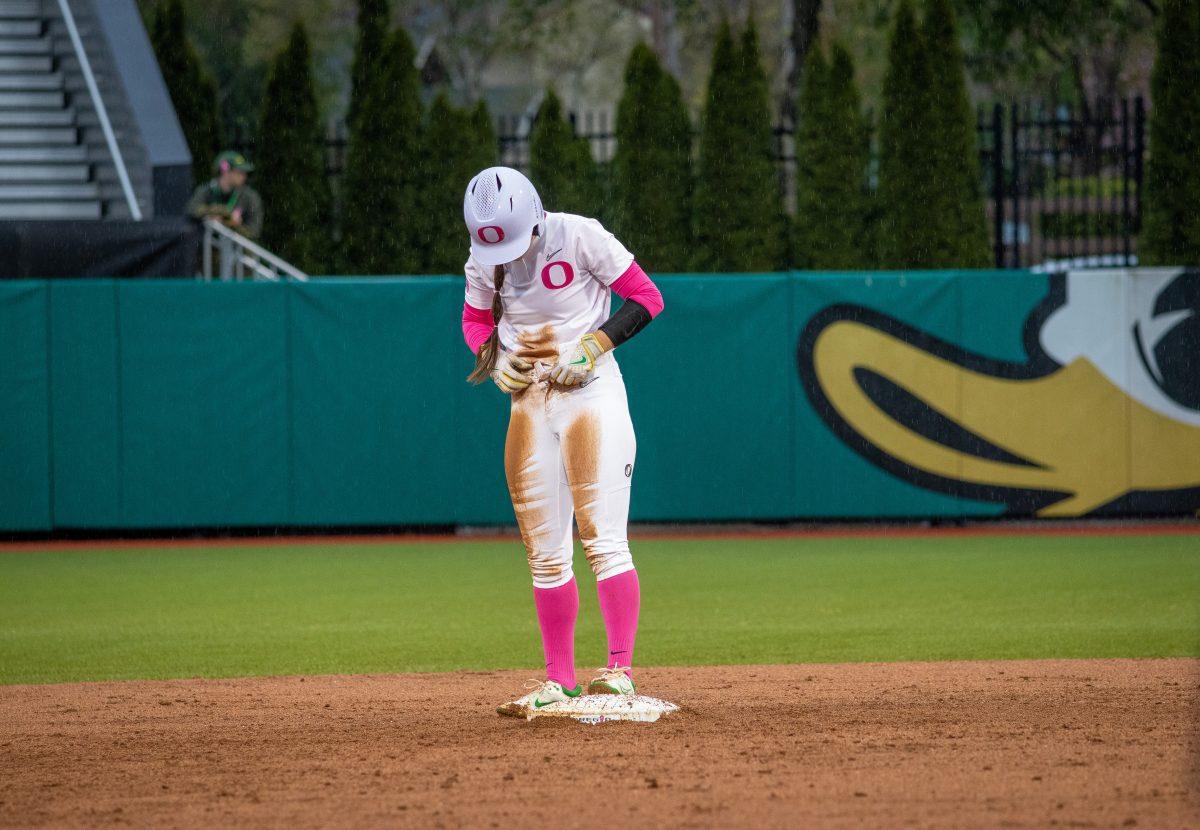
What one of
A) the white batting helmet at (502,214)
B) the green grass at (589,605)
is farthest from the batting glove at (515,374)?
the green grass at (589,605)

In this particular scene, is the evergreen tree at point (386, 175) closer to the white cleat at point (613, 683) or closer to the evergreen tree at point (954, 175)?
the evergreen tree at point (954, 175)

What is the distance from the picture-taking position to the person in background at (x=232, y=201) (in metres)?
17.0

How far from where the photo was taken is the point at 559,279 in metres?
6.48

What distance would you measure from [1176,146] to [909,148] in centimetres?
308

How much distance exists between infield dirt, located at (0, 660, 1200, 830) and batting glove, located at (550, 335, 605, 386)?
4.47 feet

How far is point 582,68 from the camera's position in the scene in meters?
53.9

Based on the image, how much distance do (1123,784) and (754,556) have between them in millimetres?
8687

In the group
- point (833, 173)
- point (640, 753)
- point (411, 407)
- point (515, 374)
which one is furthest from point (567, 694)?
point (833, 173)

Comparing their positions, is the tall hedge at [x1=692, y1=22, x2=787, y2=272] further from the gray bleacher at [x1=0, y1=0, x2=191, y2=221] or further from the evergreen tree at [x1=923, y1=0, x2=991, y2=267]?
the gray bleacher at [x1=0, y1=0, x2=191, y2=221]

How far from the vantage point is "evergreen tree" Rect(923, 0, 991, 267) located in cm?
1959

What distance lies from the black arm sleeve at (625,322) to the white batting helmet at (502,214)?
456mm

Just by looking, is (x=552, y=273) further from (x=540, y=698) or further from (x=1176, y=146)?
(x=1176, y=146)

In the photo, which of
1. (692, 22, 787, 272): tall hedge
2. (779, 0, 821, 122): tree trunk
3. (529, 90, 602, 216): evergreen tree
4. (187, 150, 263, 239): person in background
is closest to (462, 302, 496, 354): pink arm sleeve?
(187, 150, 263, 239): person in background

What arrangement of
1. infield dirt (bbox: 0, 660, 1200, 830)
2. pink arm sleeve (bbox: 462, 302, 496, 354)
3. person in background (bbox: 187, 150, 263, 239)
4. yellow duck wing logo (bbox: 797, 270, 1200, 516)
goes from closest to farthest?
infield dirt (bbox: 0, 660, 1200, 830) → pink arm sleeve (bbox: 462, 302, 496, 354) → yellow duck wing logo (bbox: 797, 270, 1200, 516) → person in background (bbox: 187, 150, 263, 239)
